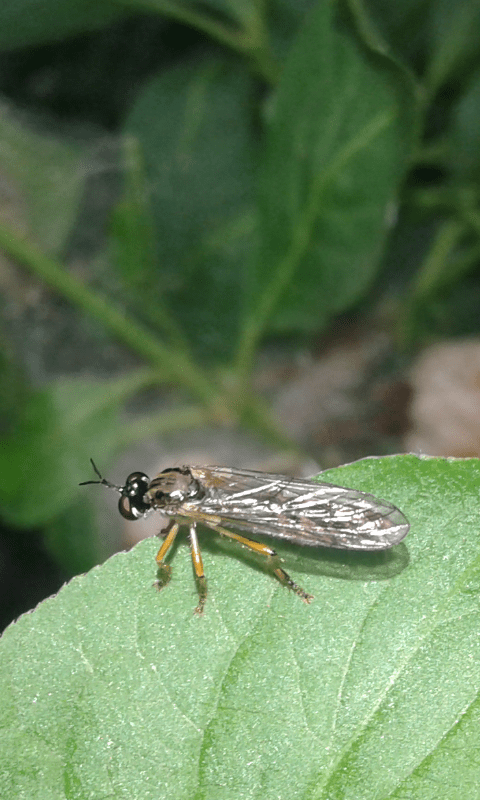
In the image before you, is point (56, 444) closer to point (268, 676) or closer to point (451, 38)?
point (268, 676)

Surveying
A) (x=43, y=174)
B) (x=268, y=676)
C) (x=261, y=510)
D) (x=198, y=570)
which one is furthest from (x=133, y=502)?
(x=43, y=174)

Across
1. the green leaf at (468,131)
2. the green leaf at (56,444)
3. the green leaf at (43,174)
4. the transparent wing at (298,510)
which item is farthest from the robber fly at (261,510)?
the green leaf at (468,131)

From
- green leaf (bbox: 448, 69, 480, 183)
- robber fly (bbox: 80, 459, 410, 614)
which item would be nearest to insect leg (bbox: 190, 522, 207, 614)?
robber fly (bbox: 80, 459, 410, 614)

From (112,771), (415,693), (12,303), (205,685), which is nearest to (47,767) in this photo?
(112,771)

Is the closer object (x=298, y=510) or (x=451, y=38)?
(x=298, y=510)

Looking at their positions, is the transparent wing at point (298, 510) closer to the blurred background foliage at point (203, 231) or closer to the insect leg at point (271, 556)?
the insect leg at point (271, 556)

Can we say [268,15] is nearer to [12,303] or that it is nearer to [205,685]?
[12,303]
